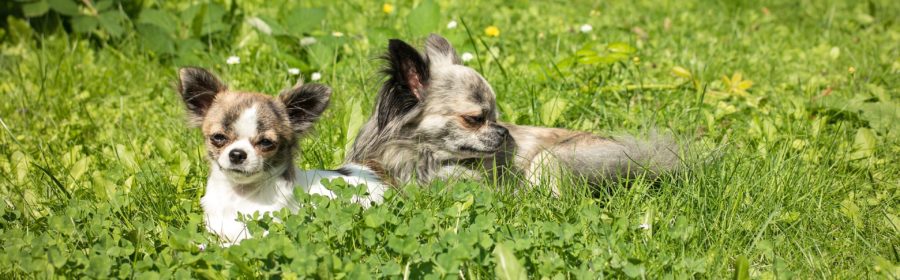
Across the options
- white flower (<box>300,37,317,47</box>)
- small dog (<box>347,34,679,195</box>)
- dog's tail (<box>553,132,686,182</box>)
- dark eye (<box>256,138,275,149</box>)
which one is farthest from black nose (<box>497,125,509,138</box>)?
white flower (<box>300,37,317,47</box>)

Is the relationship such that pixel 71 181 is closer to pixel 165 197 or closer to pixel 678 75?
pixel 165 197

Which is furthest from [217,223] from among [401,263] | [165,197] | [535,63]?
[535,63]

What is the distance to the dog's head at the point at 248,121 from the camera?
3.02m

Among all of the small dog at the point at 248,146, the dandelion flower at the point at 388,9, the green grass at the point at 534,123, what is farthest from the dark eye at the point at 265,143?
the dandelion flower at the point at 388,9

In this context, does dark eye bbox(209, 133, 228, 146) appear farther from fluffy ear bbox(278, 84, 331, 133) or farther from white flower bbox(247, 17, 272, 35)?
white flower bbox(247, 17, 272, 35)

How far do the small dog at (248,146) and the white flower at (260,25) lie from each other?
211 cm

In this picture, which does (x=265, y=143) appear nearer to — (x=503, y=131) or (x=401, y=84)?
(x=401, y=84)

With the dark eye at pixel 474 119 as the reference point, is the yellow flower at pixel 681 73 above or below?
below

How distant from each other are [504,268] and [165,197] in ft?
5.05

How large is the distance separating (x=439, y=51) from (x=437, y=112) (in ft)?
1.32

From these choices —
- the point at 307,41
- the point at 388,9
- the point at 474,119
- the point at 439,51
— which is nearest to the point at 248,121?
the point at 474,119

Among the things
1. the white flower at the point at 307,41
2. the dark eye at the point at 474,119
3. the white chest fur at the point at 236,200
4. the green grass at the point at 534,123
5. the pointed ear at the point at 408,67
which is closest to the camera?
the green grass at the point at 534,123

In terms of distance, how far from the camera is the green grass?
273 centimetres

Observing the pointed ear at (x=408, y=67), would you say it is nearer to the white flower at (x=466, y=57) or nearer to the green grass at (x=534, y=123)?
the green grass at (x=534, y=123)
